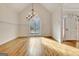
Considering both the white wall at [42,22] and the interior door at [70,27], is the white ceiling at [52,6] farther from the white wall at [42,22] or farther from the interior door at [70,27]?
the interior door at [70,27]

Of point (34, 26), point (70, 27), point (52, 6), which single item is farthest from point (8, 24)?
point (70, 27)

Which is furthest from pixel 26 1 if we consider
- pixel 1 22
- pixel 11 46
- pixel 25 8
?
pixel 11 46

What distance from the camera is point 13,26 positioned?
106 cm

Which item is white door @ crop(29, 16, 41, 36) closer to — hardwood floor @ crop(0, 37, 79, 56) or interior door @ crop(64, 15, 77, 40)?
hardwood floor @ crop(0, 37, 79, 56)

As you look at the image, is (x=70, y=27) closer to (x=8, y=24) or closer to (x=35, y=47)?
(x=35, y=47)

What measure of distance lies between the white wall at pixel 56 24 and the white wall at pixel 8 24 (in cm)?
34

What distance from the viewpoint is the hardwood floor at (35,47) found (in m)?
0.98

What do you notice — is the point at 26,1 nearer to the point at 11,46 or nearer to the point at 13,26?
the point at 13,26

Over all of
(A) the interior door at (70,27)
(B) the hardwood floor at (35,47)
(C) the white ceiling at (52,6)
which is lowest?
(B) the hardwood floor at (35,47)

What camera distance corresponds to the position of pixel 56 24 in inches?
42.8

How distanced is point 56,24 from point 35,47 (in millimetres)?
288

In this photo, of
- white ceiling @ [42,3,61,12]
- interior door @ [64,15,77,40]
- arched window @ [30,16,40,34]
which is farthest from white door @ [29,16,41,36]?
interior door @ [64,15,77,40]

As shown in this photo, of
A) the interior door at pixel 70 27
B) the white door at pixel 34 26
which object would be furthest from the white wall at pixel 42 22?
the interior door at pixel 70 27

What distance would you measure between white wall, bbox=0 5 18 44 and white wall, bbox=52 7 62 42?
1.12ft
